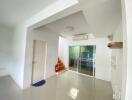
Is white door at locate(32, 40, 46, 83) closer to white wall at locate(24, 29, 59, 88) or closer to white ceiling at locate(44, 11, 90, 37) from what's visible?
white wall at locate(24, 29, 59, 88)

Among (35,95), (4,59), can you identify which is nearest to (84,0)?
(35,95)

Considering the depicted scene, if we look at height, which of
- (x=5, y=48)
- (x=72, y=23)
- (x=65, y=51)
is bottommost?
(x=65, y=51)

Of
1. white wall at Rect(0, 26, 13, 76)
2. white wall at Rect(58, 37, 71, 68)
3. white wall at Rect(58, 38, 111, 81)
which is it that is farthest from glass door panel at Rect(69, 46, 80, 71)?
white wall at Rect(0, 26, 13, 76)

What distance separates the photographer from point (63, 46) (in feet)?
25.5

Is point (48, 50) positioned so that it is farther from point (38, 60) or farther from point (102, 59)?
point (102, 59)

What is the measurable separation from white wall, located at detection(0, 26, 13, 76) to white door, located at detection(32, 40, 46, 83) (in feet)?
5.49

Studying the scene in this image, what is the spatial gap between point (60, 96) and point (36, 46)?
94.2 inches

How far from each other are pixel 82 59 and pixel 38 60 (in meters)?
3.15

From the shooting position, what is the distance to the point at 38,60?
4391 mm

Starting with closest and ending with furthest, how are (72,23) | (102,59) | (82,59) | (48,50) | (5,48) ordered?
(72,23) → (5,48) → (48,50) → (102,59) → (82,59)

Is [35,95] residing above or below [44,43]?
below

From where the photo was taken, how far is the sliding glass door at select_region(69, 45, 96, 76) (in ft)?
19.0

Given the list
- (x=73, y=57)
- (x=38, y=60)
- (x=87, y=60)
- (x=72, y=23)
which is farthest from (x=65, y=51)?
(x=72, y=23)

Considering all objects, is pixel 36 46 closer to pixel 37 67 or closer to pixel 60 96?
pixel 37 67
